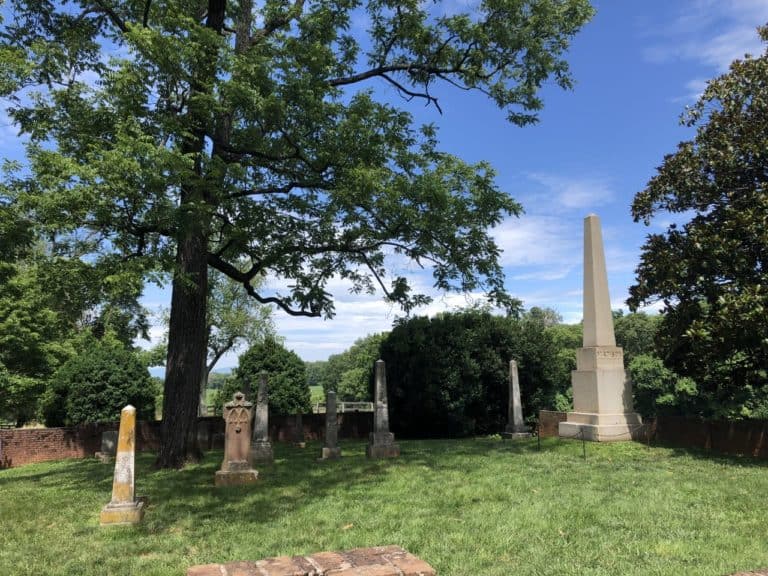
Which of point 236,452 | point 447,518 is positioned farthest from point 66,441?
point 447,518

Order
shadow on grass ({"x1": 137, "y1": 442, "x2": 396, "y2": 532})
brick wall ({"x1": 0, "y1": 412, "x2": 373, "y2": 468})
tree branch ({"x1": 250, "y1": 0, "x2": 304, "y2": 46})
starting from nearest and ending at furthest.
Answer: shadow on grass ({"x1": 137, "y1": 442, "x2": 396, "y2": 532}) < tree branch ({"x1": 250, "y1": 0, "x2": 304, "y2": 46}) < brick wall ({"x1": 0, "y1": 412, "x2": 373, "y2": 468})

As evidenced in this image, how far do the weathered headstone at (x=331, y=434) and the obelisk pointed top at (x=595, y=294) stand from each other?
23.1 ft

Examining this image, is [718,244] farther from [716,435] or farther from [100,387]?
[100,387]

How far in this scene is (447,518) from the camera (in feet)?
21.5

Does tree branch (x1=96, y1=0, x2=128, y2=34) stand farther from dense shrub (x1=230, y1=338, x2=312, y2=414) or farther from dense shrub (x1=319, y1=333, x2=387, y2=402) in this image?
dense shrub (x1=319, y1=333, x2=387, y2=402)

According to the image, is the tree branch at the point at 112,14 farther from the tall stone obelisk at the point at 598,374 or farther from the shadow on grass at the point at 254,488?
the tall stone obelisk at the point at 598,374

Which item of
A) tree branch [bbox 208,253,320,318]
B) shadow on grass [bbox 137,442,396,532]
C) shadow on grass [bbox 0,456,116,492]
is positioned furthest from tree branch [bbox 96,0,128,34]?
shadow on grass [bbox 137,442,396,532]

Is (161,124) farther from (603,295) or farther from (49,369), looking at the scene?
(49,369)

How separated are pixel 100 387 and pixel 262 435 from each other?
34.8 feet

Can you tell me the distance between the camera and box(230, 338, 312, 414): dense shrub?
77.3 ft

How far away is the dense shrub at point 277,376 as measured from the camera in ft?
77.3

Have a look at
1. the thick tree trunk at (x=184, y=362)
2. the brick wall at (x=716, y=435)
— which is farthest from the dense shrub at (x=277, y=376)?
the brick wall at (x=716, y=435)

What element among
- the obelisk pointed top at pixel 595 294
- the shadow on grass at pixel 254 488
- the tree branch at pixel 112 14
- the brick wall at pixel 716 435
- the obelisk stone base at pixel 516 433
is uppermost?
the tree branch at pixel 112 14

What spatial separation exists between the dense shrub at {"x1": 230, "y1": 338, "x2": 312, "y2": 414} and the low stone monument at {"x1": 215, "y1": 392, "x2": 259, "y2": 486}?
41.8 ft
